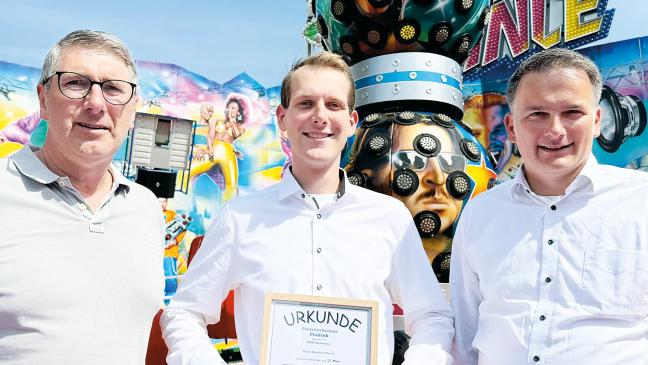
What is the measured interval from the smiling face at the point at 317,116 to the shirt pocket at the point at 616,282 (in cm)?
93

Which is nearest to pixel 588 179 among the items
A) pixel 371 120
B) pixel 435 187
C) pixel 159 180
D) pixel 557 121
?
pixel 557 121

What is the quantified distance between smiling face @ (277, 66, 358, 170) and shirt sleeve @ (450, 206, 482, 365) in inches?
22.0

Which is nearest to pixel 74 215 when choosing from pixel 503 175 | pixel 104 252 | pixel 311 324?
pixel 104 252

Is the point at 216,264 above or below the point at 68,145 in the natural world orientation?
below

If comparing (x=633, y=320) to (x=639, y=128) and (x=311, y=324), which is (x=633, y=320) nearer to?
(x=311, y=324)

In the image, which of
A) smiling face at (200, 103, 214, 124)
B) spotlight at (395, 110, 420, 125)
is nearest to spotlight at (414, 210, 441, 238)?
spotlight at (395, 110, 420, 125)

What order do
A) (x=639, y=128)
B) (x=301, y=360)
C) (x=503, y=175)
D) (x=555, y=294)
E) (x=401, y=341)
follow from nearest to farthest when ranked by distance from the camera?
(x=301, y=360), (x=555, y=294), (x=401, y=341), (x=639, y=128), (x=503, y=175)

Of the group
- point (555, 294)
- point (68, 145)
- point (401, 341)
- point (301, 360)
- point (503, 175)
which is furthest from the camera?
point (503, 175)

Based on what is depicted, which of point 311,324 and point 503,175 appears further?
point 503,175

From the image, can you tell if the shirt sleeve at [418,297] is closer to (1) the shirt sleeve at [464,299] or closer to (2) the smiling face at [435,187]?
(1) the shirt sleeve at [464,299]

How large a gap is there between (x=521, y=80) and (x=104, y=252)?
1.55 meters

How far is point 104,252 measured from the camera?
1.91 m

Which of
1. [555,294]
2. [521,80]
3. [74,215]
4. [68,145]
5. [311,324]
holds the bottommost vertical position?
[311,324]

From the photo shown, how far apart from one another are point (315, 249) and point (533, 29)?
14.8 metres
